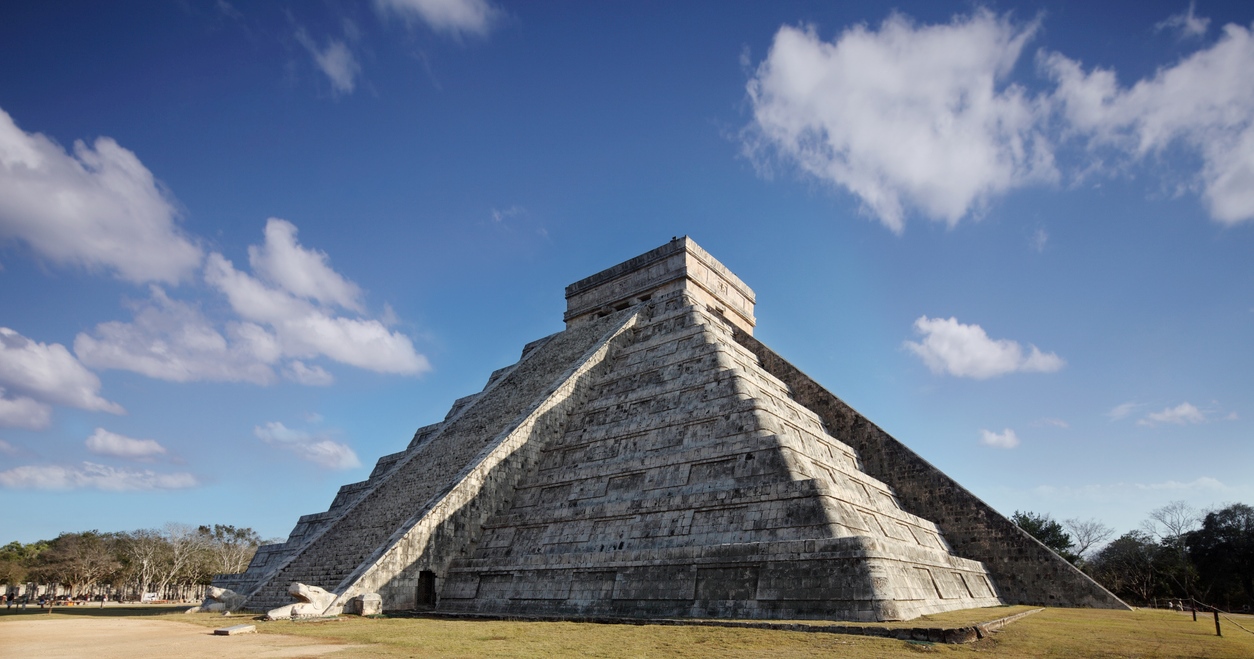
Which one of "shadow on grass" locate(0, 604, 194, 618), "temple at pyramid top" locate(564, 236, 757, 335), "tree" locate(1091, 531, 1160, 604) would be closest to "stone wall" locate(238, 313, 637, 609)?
"temple at pyramid top" locate(564, 236, 757, 335)

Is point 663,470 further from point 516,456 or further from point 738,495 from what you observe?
point 516,456

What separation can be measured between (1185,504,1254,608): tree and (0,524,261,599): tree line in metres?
50.9

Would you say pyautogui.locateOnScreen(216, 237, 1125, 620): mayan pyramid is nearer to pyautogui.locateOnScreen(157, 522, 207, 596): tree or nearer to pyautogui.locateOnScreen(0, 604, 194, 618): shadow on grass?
pyautogui.locateOnScreen(0, 604, 194, 618): shadow on grass

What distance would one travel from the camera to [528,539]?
44.6 ft

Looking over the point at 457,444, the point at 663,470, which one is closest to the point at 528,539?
the point at 663,470

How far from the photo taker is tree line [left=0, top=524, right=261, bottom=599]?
41844mm

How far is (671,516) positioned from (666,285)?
41.1ft

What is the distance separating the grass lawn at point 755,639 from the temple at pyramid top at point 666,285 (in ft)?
48.0

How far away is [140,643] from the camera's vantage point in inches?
340

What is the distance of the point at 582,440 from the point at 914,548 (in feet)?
24.4

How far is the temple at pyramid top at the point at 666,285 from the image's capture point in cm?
2350

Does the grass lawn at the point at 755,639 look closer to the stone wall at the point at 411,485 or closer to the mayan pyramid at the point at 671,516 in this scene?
the mayan pyramid at the point at 671,516

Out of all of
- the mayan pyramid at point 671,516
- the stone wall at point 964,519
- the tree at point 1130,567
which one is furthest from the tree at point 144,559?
the tree at point 1130,567

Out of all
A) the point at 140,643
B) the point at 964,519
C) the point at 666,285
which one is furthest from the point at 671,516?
the point at 666,285
